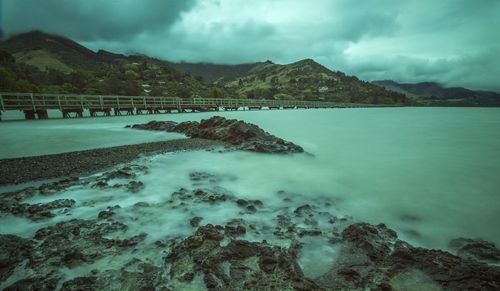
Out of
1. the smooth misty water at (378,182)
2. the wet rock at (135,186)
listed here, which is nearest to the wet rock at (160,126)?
the smooth misty water at (378,182)

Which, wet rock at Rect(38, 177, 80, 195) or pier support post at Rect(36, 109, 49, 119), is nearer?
wet rock at Rect(38, 177, 80, 195)

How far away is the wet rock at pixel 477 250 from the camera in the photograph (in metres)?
3.32

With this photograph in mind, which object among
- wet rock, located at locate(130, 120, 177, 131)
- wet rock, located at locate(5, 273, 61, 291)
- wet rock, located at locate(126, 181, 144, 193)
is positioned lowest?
wet rock, located at locate(130, 120, 177, 131)

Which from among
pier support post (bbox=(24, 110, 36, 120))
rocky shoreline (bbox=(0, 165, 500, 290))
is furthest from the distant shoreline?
pier support post (bbox=(24, 110, 36, 120))

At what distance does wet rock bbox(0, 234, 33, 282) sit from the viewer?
2765 millimetres

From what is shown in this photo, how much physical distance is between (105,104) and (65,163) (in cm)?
3005

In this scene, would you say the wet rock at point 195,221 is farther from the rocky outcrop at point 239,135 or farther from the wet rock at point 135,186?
the rocky outcrop at point 239,135

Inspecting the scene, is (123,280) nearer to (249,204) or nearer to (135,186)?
(249,204)

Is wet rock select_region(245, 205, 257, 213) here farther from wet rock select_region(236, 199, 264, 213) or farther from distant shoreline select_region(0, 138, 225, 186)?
distant shoreline select_region(0, 138, 225, 186)

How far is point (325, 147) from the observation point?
43.1 feet

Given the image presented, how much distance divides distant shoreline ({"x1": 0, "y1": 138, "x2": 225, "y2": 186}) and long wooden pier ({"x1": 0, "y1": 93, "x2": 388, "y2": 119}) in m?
19.5

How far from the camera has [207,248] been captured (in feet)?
10.4

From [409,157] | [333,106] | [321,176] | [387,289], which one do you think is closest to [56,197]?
[387,289]

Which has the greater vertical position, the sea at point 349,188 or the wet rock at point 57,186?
the wet rock at point 57,186
